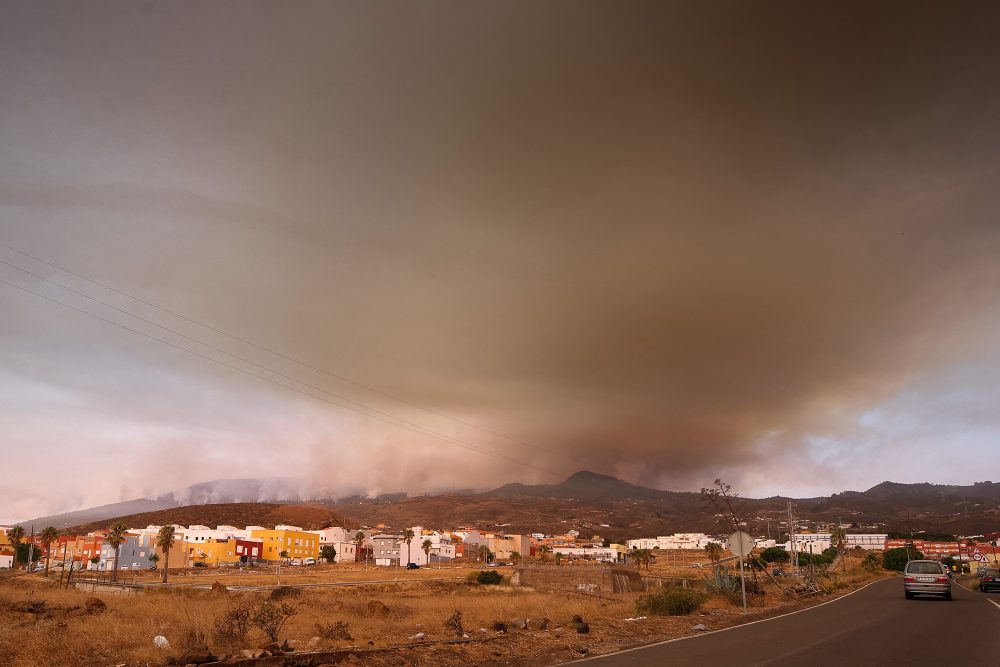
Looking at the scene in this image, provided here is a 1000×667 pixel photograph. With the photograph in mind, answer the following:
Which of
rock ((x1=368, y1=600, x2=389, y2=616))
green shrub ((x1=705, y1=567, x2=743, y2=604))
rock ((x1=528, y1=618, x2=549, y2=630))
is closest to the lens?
rock ((x1=528, y1=618, x2=549, y2=630))

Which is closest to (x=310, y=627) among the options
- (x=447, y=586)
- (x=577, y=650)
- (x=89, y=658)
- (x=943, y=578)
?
(x=89, y=658)

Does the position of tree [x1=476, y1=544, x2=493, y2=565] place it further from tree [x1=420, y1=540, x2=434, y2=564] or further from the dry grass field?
the dry grass field

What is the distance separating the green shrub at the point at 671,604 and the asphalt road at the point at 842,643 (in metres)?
3.47

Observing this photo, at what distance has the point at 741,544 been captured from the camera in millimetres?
28438

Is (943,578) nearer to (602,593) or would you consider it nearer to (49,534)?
(602,593)

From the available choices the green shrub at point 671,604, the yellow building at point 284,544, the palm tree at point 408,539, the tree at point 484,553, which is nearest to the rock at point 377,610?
the green shrub at point 671,604

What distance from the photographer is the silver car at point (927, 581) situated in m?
33.8

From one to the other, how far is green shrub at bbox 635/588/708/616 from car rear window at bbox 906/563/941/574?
1567cm

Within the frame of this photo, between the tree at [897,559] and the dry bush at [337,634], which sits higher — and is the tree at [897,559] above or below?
below

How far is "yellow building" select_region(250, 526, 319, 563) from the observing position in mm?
143625

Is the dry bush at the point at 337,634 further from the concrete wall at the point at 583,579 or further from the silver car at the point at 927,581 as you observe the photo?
the concrete wall at the point at 583,579

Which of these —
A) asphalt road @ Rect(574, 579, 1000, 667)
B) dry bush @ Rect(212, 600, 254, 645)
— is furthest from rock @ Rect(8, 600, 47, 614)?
asphalt road @ Rect(574, 579, 1000, 667)

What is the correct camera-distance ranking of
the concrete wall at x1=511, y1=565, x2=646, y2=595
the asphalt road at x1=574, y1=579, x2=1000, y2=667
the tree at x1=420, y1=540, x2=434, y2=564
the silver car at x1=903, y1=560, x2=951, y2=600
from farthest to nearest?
the tree at x1=420, y1=540, x2=434, y2=564 → the concrete wall at x1=511, y1=565, x2=646, y2=595 → the silver car at x1=903, y1=560, x2=951, y2=600 → the asphalt road at x1=574, y1=579, x2=1000, y2=667

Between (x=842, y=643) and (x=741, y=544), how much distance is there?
37.8 ft
